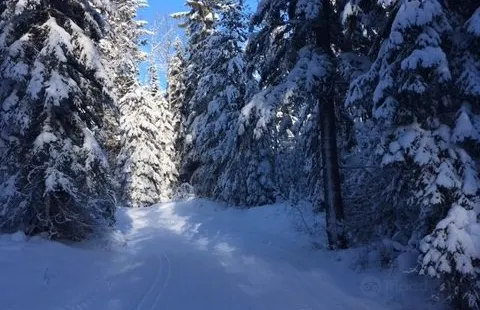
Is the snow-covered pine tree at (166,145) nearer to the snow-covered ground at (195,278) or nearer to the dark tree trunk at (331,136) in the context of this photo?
the snow-covered ground at (195,278)

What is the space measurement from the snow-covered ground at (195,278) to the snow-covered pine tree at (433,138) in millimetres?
1501

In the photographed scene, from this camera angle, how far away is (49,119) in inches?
561

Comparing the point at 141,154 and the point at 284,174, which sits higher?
the point at 141,154

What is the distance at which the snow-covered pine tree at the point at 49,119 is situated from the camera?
547 inches

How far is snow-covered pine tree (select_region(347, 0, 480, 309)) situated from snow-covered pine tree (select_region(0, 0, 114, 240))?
885 centimetres

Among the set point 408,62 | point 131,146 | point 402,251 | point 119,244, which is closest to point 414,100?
point 408,62

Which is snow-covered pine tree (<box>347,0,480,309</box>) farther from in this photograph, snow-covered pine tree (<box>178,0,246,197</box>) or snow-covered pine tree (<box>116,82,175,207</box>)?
snow-covered pine tree (<box>116,82,175,207</box>)

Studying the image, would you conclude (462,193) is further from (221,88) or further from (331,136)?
(221,88)

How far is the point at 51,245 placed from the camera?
43.1ft

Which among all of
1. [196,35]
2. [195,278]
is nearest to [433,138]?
[195,278]

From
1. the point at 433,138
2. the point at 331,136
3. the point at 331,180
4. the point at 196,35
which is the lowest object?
the point at 331,180

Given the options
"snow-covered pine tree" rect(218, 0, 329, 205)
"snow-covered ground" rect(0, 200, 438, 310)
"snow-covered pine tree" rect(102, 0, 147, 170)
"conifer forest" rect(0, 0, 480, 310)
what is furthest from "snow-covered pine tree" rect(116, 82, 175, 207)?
"snow-covered pine tree" rect(218, 0, 329, 205)

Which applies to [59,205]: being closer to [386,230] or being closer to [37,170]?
[37,170]

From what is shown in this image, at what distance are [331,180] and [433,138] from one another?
5.60m
